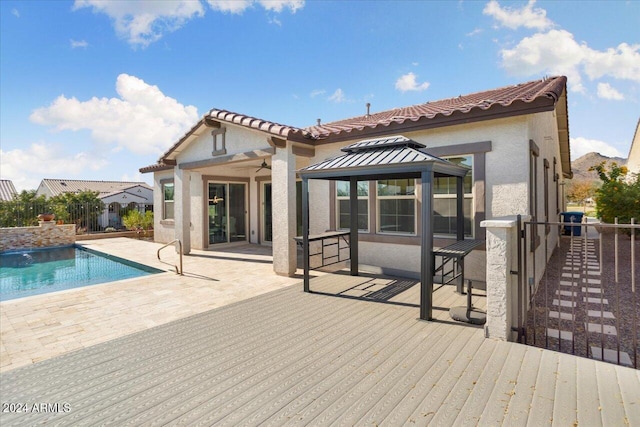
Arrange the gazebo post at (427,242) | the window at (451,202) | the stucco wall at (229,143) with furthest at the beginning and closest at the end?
the stucco wall at (229,143), the window at (451,202), the gazebo post at (427,242)

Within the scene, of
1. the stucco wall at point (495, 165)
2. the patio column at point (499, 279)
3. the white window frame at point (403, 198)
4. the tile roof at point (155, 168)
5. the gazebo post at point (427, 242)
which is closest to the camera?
the patio column at point (499, 279)

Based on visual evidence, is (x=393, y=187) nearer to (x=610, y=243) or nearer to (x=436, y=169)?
(x=436, y=169)

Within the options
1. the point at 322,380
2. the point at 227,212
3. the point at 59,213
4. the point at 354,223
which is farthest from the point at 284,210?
the point at 59,213

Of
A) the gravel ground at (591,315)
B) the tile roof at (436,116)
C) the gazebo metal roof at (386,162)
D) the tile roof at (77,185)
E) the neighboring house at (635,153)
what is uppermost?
the neighboring house at (635,153)

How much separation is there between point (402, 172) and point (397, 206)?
2.55 meters

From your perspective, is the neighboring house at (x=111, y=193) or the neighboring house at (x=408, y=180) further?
the neighboring house at (x=111, y=193)

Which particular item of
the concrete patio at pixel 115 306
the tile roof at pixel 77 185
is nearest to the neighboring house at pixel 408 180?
the concrete patio at pixel 115 306

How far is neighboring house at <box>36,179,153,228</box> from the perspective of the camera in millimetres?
21997

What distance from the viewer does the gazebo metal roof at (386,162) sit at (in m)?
5.16

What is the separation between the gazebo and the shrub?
1378 centimetres

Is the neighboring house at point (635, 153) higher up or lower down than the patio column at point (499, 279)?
higher up

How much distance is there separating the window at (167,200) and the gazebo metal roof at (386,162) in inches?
427

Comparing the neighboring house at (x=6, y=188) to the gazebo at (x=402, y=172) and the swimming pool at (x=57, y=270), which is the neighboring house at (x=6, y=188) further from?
the gazebo at (x=402, y=172)

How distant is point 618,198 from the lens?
14812 millimetres
